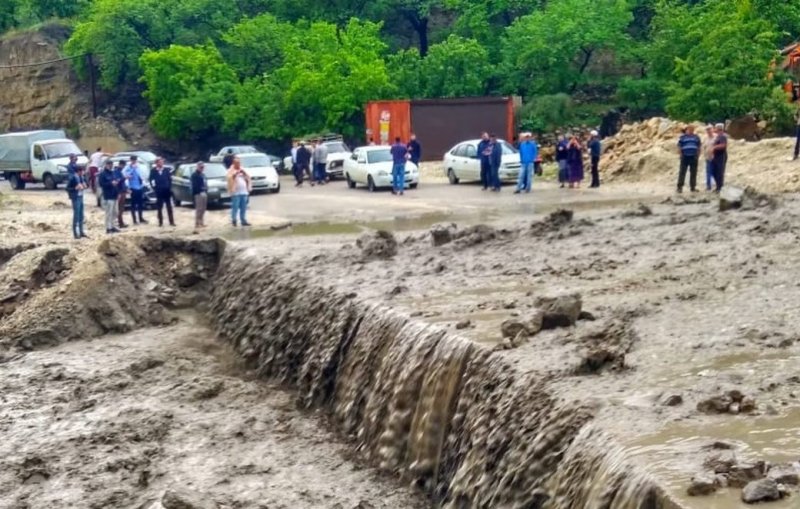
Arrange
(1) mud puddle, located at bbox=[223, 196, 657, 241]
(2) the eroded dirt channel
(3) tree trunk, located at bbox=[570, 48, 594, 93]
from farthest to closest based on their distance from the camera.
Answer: (3) tree trunk, located at bbox=[570, 48, 594, 93] → (1) mud puddle, located at bbox=[223, 196, 657, 241] → (2) the eroded dirt channel

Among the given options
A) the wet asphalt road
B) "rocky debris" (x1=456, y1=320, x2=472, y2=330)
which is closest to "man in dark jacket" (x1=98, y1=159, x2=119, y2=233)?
the wet asphalt road

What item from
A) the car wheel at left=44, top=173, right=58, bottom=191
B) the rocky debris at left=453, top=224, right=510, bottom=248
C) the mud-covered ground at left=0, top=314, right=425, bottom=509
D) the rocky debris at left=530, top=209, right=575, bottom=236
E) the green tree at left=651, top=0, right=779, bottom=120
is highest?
the green tree at left=651, top=0, right=779, bottom=120

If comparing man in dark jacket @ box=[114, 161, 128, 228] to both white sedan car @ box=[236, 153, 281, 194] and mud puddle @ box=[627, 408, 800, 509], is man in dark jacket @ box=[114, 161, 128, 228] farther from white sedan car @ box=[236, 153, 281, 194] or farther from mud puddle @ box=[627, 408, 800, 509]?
mud puddle @ box=[627, 408, 800, 509]

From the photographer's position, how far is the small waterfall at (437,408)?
7.01m

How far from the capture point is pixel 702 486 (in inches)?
228

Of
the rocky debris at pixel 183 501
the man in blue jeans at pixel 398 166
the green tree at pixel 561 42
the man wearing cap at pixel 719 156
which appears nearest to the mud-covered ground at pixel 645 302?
the rocky debris at pixel 183 501

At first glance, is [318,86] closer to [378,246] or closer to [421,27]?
[421,27]

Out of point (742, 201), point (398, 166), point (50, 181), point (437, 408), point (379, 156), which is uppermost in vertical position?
point (742, 201)

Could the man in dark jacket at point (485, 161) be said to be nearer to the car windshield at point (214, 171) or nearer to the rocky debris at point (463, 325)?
the car windshield at point (214, 171)

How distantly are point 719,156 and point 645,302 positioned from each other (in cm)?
1369

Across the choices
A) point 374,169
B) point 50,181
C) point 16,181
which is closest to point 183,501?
point 374,169

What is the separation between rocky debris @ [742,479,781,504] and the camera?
5652mm

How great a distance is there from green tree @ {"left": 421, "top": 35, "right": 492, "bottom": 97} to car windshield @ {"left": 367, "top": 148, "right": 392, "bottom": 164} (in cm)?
1409

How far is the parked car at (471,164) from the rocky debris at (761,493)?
24.3 metres
